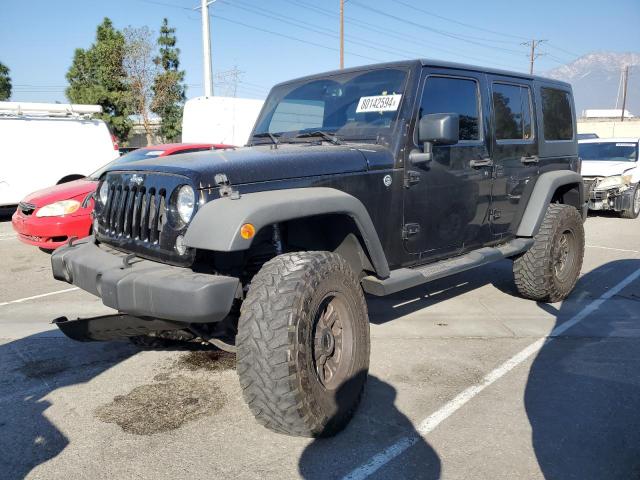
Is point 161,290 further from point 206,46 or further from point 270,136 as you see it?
point 206,46

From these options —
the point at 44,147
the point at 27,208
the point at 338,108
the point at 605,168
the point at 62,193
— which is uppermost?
the point at 338,108

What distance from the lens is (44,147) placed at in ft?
34.6

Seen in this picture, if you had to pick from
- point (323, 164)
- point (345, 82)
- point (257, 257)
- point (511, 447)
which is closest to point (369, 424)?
point (511, 447)

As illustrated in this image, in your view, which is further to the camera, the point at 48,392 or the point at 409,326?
the point at 409,326

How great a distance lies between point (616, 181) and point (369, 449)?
35.6 ft

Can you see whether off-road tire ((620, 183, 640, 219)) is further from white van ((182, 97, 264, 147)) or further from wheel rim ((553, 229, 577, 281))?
white van ((182, 97, 264, 147))

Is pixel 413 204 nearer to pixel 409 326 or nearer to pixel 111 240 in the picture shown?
pixel 409 326

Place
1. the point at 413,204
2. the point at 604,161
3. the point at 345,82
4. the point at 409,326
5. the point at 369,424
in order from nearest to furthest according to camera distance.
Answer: the point at 369,424, the point at 413,204, the point at 345,82, the point at 409,326, the point at 604,161

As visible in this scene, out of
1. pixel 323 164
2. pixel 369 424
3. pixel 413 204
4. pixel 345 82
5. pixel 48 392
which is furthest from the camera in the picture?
pixel 345 82

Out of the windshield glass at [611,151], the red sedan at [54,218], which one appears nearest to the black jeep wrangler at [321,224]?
the red sedan at [54,218]

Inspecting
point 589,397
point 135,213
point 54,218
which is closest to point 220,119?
point 54,218

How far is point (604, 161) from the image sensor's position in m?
12.2

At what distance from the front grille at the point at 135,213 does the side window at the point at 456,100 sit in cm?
197

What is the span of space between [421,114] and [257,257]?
1.59m
